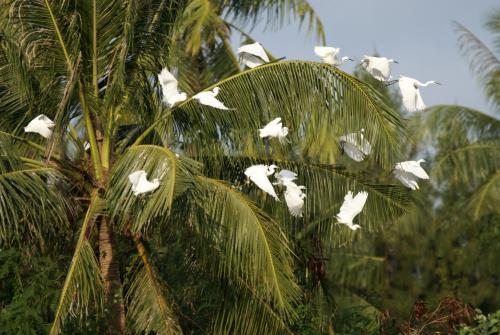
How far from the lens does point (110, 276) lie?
292 inches

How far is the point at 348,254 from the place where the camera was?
1825 cm

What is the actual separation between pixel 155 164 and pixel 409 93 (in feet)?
6.37

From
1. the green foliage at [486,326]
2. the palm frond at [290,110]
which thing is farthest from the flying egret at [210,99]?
the green foliage at [486,326]

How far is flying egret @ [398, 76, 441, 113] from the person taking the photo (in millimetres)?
7152

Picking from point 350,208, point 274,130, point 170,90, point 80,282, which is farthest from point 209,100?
point 80,282

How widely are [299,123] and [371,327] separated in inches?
100

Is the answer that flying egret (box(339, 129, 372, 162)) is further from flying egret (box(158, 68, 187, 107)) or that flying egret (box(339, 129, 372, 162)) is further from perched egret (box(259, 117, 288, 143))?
flying egret (box(158, 68, 187, 107))

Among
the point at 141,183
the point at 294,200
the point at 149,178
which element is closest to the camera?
the point at 141,183

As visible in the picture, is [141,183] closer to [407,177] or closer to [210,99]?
[210,99]

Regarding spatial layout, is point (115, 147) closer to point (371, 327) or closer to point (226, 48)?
point (371, 327)

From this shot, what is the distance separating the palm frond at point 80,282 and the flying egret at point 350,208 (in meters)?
1.75

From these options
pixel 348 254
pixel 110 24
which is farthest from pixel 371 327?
pixel 348 254

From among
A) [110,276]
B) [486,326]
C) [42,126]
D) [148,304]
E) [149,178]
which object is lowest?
[486,326]

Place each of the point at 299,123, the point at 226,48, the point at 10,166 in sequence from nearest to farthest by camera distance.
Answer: the point at 10,166 < the point at 299,123 < the point at 226,48
